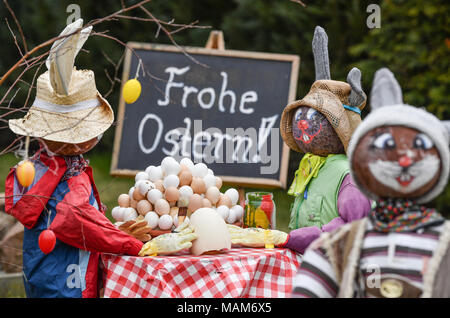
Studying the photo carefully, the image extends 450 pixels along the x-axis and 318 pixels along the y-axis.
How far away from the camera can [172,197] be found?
9.39ft

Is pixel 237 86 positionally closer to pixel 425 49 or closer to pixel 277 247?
pixel 277 247

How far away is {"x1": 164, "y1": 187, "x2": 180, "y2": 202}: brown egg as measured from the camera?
2857mm

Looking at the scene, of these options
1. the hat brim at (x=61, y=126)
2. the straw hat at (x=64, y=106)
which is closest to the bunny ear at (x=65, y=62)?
the straw hat at (x=64, y=106)

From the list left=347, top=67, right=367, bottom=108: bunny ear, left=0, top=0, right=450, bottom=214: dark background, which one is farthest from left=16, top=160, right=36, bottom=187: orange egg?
left=0, top=0, right=450, bottom=214: dark background

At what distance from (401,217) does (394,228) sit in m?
0.04

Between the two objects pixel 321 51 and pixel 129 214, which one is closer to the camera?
pixel 129 214

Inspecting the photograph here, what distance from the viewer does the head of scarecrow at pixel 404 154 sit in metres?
1.93

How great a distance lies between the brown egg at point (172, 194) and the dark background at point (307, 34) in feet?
12.5

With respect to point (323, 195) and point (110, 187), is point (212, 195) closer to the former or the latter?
point (323, 195)

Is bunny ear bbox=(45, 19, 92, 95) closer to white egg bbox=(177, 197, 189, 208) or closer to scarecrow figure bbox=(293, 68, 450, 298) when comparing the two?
white egg bbox=(177, 197, 189, 208)

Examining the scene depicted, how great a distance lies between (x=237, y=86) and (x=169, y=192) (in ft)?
6.30

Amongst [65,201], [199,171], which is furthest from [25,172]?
[199,171]

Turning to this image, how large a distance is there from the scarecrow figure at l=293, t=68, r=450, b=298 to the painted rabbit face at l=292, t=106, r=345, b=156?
2.92 ft

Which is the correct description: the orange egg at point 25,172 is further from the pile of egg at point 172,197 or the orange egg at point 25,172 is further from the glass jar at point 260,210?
the glass jar at point 260,210
